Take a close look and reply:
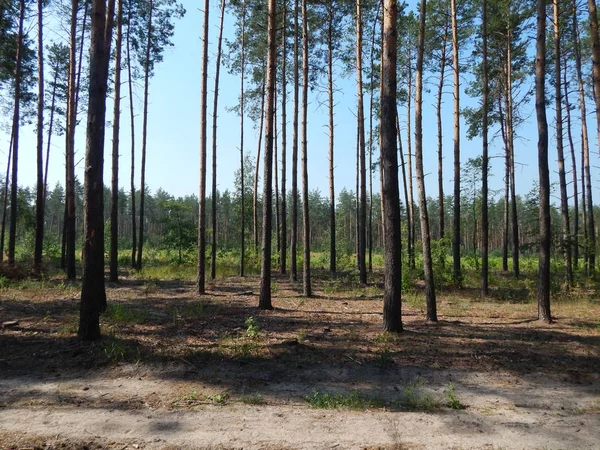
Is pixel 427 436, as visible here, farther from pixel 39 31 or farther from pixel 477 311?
pixel 39 31

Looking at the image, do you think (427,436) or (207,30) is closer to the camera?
(427,436)

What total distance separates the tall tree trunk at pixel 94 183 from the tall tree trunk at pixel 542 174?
31.4 feet

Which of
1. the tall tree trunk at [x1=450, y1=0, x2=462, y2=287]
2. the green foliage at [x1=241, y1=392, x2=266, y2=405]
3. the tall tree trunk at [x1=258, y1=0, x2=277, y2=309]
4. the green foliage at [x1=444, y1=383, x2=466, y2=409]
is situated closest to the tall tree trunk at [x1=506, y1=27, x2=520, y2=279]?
the tall tree trunk at [x1=450, y1=0, x2=462, y2=287]

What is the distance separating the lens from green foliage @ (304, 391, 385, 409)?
4370 millimetres

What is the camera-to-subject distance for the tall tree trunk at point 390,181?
739cm

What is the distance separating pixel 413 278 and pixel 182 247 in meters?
13.0

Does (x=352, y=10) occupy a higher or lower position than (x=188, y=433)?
higher

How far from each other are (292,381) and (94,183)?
4.63m

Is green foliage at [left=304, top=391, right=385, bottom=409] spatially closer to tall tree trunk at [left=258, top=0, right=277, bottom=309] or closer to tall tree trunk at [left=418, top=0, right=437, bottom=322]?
tall tree trunk at [left=418, top=0, right=437, bottom=322]

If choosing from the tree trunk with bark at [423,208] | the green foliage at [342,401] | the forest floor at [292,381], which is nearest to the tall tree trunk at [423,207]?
the tree trunk with bark at [423,208]

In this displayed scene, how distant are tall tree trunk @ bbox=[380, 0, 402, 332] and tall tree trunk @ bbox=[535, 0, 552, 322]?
404 centimetres

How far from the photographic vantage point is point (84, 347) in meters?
6.02

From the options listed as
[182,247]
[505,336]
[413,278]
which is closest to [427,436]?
[505,336]

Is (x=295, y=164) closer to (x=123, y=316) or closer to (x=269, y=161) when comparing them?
(x=269, y=161)
